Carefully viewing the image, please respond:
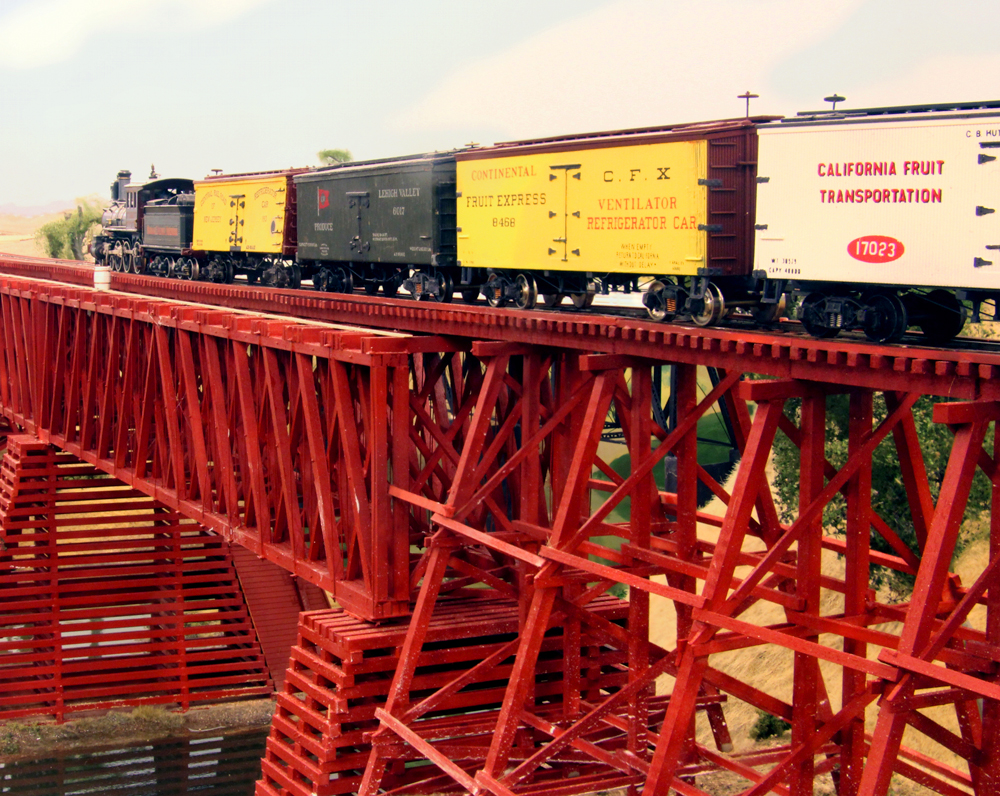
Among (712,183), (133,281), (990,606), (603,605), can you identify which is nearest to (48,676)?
(133,281)

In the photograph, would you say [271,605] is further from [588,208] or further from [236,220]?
[588,208]

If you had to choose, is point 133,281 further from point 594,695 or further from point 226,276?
point 594,695

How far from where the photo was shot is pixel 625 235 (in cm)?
1611

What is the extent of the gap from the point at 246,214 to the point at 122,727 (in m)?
14.4

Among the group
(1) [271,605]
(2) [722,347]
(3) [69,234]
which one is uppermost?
(3) [69,234]

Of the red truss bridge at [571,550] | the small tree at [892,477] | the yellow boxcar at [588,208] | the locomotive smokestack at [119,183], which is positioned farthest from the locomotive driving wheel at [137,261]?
the yellow boxcar at [588,208]

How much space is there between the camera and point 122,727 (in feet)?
84.7

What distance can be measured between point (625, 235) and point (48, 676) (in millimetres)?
18211

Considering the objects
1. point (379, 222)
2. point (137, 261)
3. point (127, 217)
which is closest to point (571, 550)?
point (379, 222)

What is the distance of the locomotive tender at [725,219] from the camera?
11.6 metres

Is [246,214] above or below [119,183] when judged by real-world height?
below

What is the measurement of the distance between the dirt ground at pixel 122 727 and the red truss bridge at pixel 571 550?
7793 millimetres

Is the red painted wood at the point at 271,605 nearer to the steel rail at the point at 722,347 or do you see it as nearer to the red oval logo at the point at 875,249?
the steel rail at the point at 722,347

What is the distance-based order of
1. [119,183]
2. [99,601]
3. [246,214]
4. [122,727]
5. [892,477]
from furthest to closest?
[119,183] < [246,214] < [892,477] < [99,601] < [122,727]
